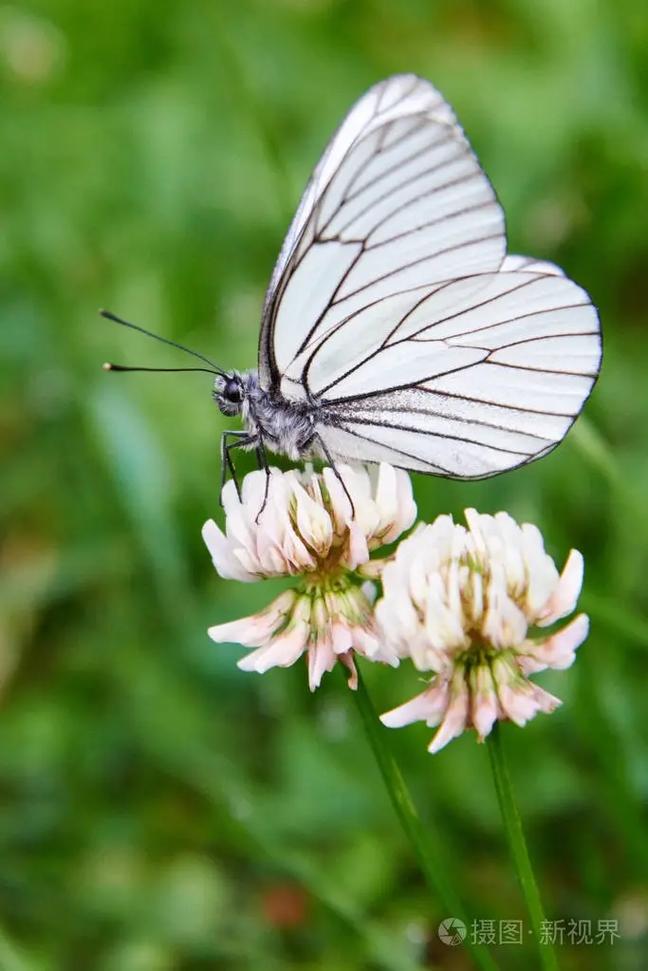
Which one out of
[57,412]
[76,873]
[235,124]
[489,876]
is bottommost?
[76,873]

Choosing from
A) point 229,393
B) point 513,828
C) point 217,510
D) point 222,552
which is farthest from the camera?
point 217,510

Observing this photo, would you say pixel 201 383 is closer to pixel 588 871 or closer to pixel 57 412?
pixel 57 412

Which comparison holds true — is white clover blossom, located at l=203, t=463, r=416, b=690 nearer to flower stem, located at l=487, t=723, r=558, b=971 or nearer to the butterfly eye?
flower stem, located at l=487, t=723, r=558, b=971

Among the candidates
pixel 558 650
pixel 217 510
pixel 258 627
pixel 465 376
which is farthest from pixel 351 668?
pixel 217 510

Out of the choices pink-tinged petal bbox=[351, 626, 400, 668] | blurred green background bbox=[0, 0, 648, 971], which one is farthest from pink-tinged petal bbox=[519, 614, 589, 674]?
blurred green background bbox=[0, 0, 648, 971]

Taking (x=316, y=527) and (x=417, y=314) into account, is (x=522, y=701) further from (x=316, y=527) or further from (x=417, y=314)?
(x=417, y=314)

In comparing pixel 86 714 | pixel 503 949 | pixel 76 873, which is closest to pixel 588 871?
pixel 503 949

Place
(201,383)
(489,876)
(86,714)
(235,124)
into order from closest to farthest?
(489,876) → (86,714) → (201,383) → (235,124)
